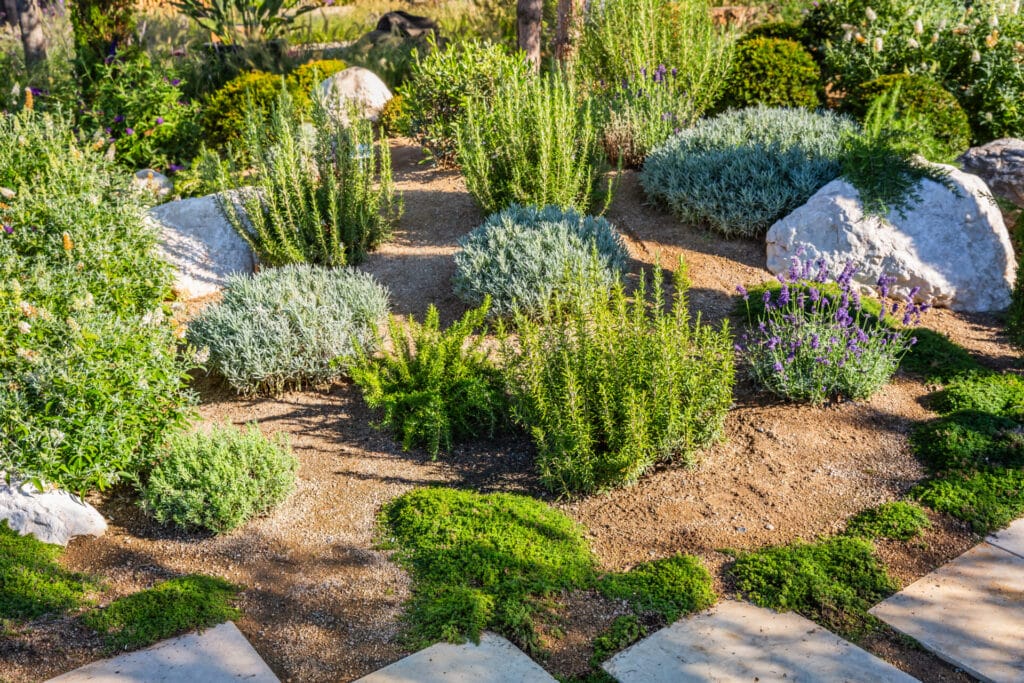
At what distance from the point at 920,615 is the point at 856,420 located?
154 cm

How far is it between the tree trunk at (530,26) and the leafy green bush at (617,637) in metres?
6.77

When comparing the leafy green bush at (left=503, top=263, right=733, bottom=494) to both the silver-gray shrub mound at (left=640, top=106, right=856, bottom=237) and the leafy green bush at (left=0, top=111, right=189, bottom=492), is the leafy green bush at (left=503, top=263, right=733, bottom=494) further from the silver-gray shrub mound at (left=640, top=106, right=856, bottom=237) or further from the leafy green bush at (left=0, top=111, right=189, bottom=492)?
the silver-gray shrub mound at (left=640, top=106, right=856, bottom=237)

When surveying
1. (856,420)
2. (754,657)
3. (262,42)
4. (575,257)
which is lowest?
(754,657)

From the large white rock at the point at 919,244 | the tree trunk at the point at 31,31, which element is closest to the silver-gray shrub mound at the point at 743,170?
the large white rock at the point at 919,244

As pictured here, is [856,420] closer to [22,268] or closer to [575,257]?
[575,257]

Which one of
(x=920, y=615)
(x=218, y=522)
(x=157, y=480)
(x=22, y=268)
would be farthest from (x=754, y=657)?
(x=22, y=268)

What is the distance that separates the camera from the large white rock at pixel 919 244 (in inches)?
250

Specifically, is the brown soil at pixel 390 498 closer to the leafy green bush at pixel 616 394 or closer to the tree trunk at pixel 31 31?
the leafy green bush at pixel 616 394

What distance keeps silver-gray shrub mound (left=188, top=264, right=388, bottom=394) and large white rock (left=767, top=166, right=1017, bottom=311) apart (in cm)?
306

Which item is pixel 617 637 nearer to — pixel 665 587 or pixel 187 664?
pixel 665 587

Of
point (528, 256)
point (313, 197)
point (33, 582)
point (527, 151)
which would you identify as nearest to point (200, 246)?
point (313, 197)

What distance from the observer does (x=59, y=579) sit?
3.66m

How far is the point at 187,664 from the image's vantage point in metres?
3.17

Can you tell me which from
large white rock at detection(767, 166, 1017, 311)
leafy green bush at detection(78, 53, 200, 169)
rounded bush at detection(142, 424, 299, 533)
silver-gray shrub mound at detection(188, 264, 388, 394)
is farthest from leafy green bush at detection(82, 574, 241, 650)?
leafy green bush at detection(78, 53, 200, 169)
